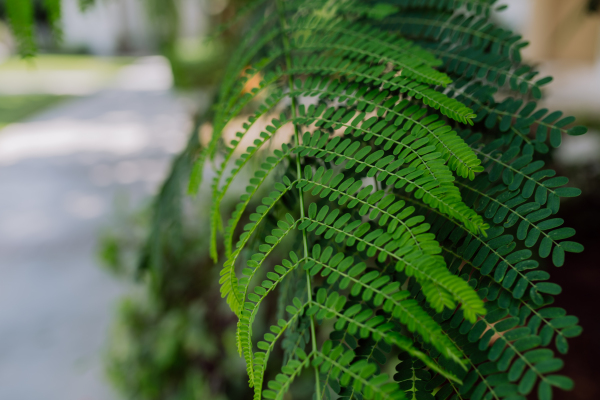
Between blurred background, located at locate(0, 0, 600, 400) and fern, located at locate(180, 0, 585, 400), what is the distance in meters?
0.50

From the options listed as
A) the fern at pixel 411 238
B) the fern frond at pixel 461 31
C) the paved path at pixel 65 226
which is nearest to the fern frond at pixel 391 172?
the fern at pixel 411 238

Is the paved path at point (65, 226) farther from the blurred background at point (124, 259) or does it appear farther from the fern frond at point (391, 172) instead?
the fern frond at point (391, 172)

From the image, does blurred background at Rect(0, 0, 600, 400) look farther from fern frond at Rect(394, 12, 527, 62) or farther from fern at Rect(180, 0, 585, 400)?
fern at Rect(180, 0, 585, 400)

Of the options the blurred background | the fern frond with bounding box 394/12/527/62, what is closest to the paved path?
the blurred background

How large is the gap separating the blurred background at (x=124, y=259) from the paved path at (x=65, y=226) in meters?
0.01

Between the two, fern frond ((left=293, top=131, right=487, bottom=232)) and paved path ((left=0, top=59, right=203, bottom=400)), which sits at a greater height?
fern frond ((left=293, top=131, right=487, bottom=232))

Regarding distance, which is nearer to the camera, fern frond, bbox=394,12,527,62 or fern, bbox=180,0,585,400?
fern, bbox=180,0,585,400

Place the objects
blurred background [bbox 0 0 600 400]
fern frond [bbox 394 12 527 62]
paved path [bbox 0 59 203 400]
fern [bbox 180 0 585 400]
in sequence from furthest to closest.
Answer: paved path [bbox 0 59 203 400] → blurred background [bbox 0 0 600 400] → fern frond [bbox 394 12 527 62] → fern [bbox 180 0 585 400]

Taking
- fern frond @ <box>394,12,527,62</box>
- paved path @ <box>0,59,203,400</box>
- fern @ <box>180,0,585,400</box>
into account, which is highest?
fern frond @ <box>394,12,527,62</box>

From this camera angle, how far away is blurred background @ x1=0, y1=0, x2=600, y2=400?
1879 millimetres

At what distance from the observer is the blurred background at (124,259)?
1879 millimetres

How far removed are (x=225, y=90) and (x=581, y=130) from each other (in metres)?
0.59

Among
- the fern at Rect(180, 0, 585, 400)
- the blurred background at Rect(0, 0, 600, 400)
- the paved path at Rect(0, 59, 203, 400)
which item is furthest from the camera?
the paved path at Rect(0, 59, 203, 400)

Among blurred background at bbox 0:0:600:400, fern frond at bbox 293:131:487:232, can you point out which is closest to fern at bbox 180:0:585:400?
fern frond at bbox 293:131:487:232
